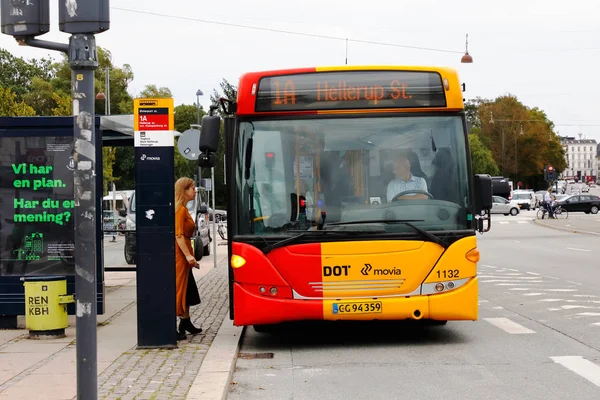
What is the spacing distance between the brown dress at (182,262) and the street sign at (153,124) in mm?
1104

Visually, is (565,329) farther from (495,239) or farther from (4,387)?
(495,239)

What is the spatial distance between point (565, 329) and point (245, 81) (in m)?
4.50

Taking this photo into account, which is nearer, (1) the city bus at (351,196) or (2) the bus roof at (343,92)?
(1) the city bus at (351,196)

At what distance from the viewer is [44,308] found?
36.3ft

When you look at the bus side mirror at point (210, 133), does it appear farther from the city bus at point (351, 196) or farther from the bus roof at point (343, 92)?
the bus roof at point (343, 92)

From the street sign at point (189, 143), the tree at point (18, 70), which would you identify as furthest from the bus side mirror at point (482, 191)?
the tree at point (18, 70)

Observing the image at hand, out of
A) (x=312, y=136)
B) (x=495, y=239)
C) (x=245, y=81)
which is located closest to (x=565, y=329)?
(x=312, y=136)

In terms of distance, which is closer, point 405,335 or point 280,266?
point 280,266

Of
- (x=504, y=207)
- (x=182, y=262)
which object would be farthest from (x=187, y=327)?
(x=504, y=207)

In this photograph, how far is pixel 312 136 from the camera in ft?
A: 34.2

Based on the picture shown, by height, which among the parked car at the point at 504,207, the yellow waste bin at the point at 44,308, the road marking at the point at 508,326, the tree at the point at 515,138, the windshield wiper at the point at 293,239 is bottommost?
the parked car at the point at 504,207

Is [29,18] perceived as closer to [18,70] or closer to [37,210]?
[37,210]

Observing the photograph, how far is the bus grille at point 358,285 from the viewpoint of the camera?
1011 cm

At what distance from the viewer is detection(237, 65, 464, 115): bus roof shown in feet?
34.5
